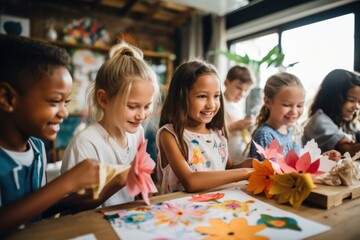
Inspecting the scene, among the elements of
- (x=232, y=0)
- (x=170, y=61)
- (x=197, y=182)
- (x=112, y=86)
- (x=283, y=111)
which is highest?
(x=232, y=0)

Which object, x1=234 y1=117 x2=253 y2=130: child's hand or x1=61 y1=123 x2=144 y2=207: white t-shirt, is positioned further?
x1=234 y1=117 x2=253 y2=130: child's hand

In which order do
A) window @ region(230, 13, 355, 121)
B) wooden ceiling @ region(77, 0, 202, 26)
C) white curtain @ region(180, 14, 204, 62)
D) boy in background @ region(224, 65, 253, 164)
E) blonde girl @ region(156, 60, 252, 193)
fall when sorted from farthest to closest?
1. white curtain @ region(180, 14, 204, 62)
2. wooden ceiling @ region(77, 0, 202, 26)
3. boy in background @ region(224, 65, 253, 164)
4. window @ region(230, 13, 355, 121)
5. blonde girl @ region(156, 60, 252, 193)

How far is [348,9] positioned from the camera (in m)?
2.51

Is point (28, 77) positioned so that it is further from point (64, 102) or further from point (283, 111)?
point (283, 111)

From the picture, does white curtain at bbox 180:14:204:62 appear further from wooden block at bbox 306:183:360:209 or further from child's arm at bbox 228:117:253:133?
wooden block at bbox 306:183:360:209

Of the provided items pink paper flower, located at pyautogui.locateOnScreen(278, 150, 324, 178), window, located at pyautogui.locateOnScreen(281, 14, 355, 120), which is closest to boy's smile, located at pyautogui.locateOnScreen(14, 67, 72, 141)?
pink paper flower, located at pyautogui.locateOnScreen(278, 150, 324, 178)

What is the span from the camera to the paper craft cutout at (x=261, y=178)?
32.3 inches

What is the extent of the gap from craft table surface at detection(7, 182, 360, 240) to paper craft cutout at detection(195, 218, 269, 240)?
129 mm

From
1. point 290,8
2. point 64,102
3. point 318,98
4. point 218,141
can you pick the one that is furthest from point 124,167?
point 290,8

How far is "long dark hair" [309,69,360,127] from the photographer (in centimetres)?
169

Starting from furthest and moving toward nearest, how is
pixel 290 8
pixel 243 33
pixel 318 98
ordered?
pixel 243 33, pixel 290 8, pixel 318 98

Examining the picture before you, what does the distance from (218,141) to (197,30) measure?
11.8 feet

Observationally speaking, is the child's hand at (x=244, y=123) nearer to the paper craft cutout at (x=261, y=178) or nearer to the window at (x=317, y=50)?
the window at (x=317, y=50)

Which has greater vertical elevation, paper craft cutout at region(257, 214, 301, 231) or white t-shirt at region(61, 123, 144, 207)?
white t-shirt at region(61, 123, 144, 207)
